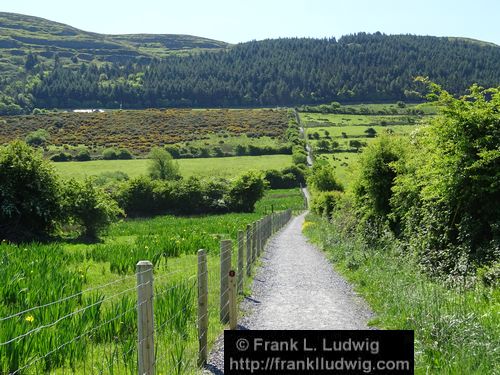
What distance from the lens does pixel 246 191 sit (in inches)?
2483

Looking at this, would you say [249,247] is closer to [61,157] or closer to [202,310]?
[202,310]

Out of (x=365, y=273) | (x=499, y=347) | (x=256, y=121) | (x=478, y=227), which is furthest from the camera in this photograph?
(x=256, y=121)

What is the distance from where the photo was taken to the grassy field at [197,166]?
84.7 m

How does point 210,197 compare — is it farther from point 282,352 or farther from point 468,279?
point 282,352

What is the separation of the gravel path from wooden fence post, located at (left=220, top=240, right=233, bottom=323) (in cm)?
39

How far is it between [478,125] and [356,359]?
699 cm

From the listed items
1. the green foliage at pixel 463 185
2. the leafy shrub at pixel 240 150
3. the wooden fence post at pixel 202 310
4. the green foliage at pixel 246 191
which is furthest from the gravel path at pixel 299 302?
the leafy shrub at pixel 240 150

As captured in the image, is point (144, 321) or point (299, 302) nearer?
point (144, 321)

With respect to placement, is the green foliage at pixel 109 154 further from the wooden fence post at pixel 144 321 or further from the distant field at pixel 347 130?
the wooden fence post at pixel 144 321

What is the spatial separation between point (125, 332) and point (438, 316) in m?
4.04

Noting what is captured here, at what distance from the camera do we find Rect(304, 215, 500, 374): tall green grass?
228 inches

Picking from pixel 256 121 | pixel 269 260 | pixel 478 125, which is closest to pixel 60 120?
pixel 256 121

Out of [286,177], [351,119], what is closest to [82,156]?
[286,177]

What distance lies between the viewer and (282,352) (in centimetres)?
480
